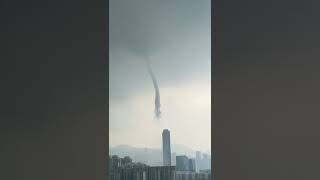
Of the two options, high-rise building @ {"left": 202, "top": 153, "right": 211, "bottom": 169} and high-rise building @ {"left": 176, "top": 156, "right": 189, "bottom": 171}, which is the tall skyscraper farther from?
high-rise building @ {"left": 202, "top": 153, "right": 211, "bottom": 169}

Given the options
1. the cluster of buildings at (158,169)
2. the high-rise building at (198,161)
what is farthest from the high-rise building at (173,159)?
the high-rise building at (198,161)

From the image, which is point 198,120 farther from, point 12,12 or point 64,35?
point 12,12

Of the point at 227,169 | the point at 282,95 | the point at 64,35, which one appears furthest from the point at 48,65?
the point at 282,95

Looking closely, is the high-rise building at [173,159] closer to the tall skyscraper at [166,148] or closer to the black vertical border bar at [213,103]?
the tall skyscraper at [166,148]

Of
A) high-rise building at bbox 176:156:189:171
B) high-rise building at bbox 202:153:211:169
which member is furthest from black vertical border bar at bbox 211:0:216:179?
high-rise building at bbox 176:156:189:171

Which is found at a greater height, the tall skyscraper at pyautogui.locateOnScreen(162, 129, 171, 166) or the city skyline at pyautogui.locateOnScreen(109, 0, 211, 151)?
the city skyline at pyautogui.locateOnScreen(109, 0, 211, 151)

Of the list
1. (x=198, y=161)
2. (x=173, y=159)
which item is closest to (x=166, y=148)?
(x=173, y=159)

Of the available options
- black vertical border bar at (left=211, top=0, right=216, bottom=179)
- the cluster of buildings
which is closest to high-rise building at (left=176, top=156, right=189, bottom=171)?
the cluster of buildings

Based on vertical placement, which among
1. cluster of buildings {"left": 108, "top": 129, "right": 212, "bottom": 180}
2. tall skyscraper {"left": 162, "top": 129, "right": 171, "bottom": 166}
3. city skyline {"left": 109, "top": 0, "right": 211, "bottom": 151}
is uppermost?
city skyline {"left": 109, "top": 0, "right": 211, "bottom": 151}
